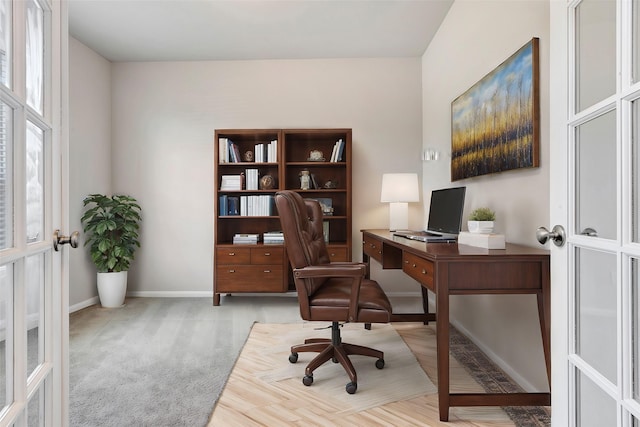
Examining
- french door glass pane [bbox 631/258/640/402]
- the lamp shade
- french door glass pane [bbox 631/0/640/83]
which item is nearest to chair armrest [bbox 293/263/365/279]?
french door glass pane [bbox 631/258/640/402]

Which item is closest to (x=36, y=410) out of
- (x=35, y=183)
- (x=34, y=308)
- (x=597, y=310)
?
(x=34, y=308)

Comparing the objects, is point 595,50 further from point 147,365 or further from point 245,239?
point 245,239

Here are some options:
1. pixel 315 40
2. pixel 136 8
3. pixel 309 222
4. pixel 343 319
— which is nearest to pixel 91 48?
pixel 136 8

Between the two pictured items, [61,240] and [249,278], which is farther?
[249,278]

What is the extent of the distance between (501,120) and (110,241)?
3735mm

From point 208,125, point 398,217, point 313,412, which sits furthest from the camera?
point 208,125

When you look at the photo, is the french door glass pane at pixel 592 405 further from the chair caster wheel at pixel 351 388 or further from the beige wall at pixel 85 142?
the beige wall at pixel 85 142

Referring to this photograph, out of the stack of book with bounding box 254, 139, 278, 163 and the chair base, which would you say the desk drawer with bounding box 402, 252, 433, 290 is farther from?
the stack of book with bounding box 254, 139, 278, 163

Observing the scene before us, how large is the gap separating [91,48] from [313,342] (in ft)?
12.5

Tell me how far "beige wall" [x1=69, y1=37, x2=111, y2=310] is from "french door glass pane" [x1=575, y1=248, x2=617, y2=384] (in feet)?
13.6

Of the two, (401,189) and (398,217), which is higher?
(401,189)

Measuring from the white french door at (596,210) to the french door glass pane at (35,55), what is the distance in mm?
1304

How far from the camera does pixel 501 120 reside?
2.43 meters

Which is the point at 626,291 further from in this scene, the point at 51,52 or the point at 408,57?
the point at 408,57
